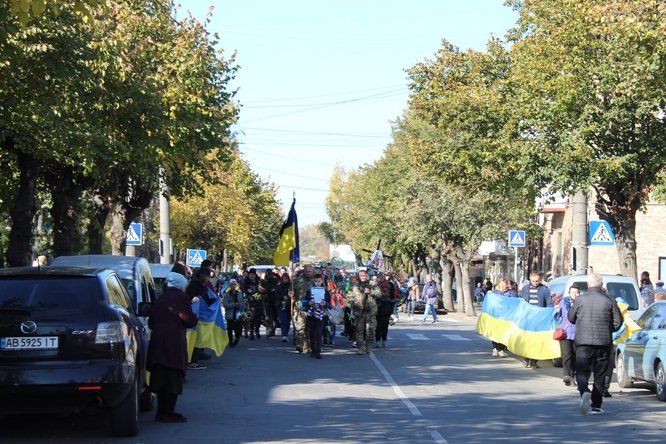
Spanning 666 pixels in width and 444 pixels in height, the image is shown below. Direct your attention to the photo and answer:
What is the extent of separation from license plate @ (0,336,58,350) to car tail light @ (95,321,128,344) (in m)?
0.40

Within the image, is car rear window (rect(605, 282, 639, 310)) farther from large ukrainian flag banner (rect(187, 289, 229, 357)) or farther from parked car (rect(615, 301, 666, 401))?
large ukrainian flag banner (rect(187, 289, 229, 357))

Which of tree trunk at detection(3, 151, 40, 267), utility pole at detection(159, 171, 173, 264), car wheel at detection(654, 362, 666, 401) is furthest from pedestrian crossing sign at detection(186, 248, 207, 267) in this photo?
car wheel at detection(654, 362, 666, 401)

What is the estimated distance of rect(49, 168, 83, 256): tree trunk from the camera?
28922 millimetres

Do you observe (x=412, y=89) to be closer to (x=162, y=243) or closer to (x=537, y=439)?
(x=162, y=243)

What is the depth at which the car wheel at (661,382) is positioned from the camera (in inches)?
611

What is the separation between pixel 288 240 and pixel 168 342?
58.7 ft

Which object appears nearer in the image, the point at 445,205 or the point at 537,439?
the point at 537,439

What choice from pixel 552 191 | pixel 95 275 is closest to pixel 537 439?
pixel 95 275

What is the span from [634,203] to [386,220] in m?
36.8

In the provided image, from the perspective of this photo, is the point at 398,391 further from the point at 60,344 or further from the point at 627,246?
the point at 627,246

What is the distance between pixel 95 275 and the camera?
10992 mm

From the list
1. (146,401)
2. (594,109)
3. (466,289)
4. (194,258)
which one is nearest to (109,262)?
(146,401)

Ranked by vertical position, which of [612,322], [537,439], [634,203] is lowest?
[537,439]

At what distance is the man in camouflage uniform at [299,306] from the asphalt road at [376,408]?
1529mm
